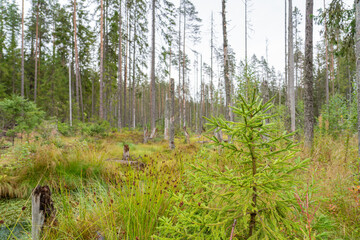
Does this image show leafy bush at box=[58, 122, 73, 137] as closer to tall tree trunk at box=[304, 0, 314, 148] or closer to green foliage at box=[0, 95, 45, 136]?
green foliage at box=[0, 95, 45, 136]

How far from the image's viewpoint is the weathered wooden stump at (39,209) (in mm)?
2021

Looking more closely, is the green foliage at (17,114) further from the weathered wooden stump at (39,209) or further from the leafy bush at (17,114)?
the weathered wooden stump at (39,209)

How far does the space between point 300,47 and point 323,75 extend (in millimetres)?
5776

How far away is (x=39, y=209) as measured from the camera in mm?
2070

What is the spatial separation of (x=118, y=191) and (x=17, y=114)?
8.02 metres

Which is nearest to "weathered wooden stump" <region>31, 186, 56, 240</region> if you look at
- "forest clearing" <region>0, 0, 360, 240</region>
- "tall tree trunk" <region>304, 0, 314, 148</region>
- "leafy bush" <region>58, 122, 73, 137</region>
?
"forest clearing" <region>0, 0, 360, 240</region>

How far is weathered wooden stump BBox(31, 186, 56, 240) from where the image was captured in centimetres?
202

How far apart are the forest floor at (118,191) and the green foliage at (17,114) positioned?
2178 millimetres

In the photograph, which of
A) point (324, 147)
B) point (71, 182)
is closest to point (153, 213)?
point (71, 182)

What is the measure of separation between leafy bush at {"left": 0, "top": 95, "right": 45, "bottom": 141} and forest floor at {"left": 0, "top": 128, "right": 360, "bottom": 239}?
2178 mm

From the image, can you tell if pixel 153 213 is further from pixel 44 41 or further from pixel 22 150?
pixel 44 41

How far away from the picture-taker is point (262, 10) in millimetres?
14406

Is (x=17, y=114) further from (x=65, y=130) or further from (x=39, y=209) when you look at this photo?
(x=39, y=209)

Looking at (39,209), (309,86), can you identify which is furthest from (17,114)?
(309,86)
